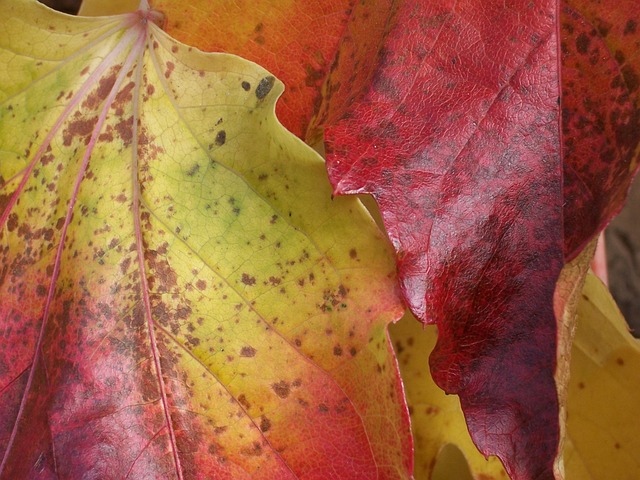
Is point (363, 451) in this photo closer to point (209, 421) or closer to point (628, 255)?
point (209, 421)

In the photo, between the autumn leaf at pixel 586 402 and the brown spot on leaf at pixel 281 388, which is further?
the autumn leaf at pixel 586 402

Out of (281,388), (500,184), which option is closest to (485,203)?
(500,184)

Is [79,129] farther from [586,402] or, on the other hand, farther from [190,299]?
[586,402]

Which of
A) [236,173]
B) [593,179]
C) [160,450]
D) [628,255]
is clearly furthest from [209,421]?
[628,255]

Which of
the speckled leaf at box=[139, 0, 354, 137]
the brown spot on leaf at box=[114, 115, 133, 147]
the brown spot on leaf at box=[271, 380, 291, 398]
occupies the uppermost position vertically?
the speckled leaf at box=[139, 0, 354, 137]

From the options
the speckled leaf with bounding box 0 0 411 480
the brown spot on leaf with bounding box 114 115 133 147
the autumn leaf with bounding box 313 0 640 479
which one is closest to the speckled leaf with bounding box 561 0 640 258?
the autumn leaf with bounding box 313 0 640 479

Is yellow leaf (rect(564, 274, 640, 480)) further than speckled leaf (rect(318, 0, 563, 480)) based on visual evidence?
Yes

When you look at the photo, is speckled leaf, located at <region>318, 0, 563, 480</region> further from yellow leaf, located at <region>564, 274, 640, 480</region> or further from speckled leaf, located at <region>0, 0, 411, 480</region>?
yellow leaf, located at <region>564, 274, 640, 480</region>

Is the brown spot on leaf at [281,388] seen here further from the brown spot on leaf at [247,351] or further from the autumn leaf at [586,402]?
the autumn leaf at [586,402]

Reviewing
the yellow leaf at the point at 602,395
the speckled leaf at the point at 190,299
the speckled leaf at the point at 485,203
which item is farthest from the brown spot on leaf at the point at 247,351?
the yellow leaf at the point at 602,395
